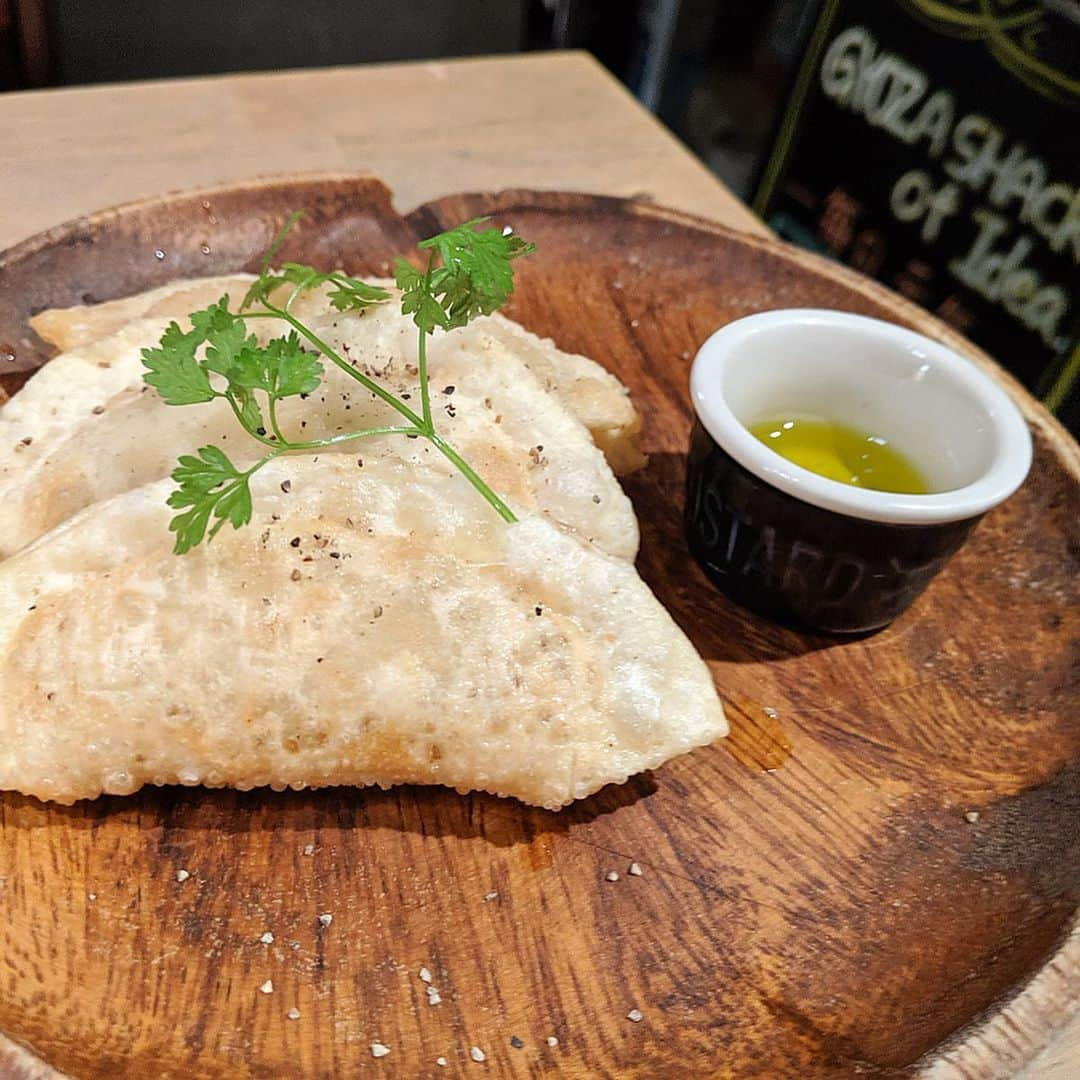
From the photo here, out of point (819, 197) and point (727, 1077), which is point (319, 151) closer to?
point (819, 197)

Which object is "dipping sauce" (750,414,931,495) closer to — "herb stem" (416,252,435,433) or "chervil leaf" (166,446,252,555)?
"herb stem" (416,252,435,433)

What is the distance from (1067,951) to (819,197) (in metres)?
3.23

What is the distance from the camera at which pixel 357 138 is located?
3.57 meters

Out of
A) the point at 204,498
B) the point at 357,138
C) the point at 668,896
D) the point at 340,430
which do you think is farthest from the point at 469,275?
the point at 357,138

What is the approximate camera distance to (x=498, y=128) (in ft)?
12.3

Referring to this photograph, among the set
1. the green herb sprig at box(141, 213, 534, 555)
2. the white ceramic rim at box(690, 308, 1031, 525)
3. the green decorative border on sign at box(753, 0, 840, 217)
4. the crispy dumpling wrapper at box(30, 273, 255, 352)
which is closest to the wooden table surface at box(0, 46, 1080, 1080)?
the green decorative border on sign at box(753, 0, 840, 217)

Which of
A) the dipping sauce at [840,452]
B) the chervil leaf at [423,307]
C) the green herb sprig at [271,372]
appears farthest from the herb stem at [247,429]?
the dipping sauce at [840,452]

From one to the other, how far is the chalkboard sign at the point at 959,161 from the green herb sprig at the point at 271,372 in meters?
2.25

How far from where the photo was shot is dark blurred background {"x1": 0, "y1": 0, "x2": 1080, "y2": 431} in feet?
10.9

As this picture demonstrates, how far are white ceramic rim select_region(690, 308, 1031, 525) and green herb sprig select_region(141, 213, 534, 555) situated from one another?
1.48ft

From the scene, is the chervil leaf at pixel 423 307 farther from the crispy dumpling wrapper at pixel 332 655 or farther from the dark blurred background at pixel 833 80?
the dark blurred background at pixel 833 80

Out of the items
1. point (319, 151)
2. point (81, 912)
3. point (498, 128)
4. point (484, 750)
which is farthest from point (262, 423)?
point (498, 128)

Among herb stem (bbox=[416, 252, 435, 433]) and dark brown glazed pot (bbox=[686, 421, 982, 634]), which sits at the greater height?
herb stem (bbox=[416, 252, 435, 433])

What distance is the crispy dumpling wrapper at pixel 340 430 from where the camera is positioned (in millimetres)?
1734
